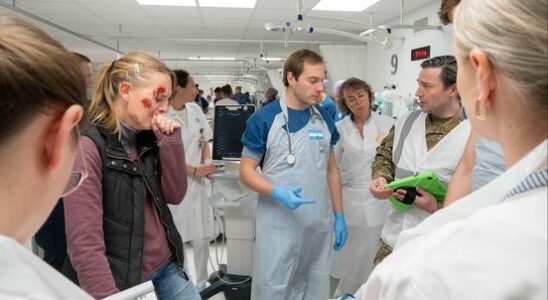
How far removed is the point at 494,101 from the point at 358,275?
212 cm

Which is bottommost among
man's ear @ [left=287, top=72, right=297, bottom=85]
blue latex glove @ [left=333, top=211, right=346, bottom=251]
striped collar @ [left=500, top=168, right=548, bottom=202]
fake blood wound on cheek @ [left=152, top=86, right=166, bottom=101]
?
blue latex glove @ [left=333, top=211, right=346, bottom=251]

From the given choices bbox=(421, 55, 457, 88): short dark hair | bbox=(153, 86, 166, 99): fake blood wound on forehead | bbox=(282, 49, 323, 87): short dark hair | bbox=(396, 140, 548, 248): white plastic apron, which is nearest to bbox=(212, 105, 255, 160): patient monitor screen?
bbox=(282, 49, 323, 87): short dark hair

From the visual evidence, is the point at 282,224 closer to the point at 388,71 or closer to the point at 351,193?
the point at 351,193

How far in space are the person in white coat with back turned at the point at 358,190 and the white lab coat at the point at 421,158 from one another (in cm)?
73

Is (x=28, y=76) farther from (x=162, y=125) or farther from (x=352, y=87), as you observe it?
(x=352, y=87)

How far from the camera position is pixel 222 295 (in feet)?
8.68

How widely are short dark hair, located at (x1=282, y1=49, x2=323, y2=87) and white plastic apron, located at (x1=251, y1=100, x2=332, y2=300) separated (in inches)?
6.0

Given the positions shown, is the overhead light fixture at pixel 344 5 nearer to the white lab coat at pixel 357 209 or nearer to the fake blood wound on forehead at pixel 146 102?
the white lab coat at pixel 357 209

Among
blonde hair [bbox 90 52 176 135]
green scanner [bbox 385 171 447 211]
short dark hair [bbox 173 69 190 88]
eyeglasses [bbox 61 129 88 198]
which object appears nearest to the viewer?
eyeglasses [bbox 61 129 88 198]

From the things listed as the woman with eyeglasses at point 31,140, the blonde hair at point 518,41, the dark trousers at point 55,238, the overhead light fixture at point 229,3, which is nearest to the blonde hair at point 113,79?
the dark trousers at point 55,238

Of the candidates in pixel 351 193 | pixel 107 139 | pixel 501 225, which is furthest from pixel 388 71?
Result: pixel 501 225

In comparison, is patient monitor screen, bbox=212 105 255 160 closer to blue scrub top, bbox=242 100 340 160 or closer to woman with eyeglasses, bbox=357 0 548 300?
blue scrub top, bbox=242 100 340 160

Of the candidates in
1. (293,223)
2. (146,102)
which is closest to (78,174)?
(146,102)

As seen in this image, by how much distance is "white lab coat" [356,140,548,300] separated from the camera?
18.3 inches
